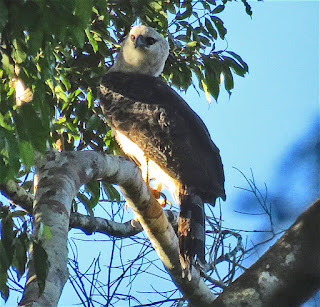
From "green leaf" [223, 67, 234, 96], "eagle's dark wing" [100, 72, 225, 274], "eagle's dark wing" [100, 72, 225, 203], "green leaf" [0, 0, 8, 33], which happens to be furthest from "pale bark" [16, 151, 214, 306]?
"green leaf" [223, 67, 234, 96]

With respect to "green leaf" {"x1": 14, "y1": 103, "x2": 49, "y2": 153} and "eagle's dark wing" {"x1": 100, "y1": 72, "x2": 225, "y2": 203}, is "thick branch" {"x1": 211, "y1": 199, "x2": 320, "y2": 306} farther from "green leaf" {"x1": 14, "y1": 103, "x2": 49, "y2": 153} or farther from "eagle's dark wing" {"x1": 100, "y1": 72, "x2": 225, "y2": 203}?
"eagle's dark wing" {"x1": 100, "y1": 72, "x2": 225, "y2": 203}

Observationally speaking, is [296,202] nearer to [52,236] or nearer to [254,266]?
[254,266]

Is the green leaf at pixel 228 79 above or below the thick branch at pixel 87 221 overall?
above

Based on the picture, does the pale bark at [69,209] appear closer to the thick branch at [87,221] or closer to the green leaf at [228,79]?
the thick branch at [87,221]

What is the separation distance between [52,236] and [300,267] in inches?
43.2

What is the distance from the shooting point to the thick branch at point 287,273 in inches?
28.8

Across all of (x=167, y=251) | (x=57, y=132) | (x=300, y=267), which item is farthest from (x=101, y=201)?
(x=300, y=267)

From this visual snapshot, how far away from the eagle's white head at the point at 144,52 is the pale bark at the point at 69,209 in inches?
49.4

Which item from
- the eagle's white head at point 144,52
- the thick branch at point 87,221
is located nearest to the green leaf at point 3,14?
the thick branch at point 87,221

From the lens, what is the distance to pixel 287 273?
83cm

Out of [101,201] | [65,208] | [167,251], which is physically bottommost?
[65,208]

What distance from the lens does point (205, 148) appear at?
121 inches

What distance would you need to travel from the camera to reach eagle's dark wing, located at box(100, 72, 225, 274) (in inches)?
115

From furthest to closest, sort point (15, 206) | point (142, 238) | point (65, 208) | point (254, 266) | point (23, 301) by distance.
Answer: point (142, 238) → point (15, 206) → point (65, 208) → point (23, 301) → point (254, 266)
